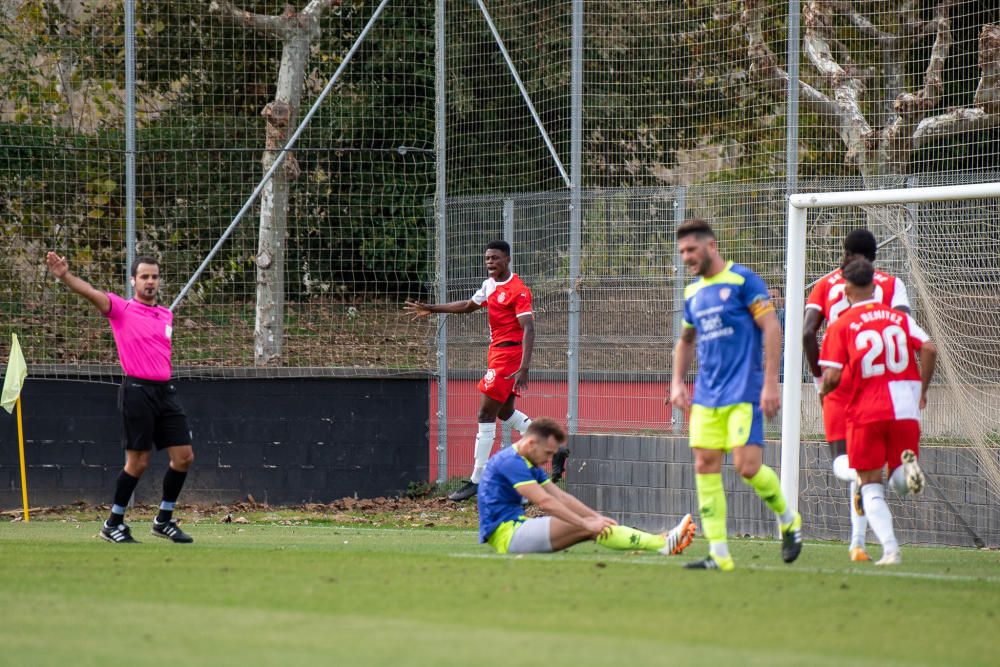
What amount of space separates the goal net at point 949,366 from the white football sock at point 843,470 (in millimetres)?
1692

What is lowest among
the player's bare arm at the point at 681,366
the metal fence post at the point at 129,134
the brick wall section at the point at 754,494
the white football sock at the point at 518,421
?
the brick wall section at the point at 754,494

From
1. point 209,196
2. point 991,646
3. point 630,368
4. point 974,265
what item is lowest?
point 991,646

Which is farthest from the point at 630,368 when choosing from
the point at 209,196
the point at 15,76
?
the point at 15,76

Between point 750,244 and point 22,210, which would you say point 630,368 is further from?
point 22,210

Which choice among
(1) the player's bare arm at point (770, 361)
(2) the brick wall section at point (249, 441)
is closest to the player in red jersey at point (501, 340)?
(2) the brick wall section at point (249, 441)

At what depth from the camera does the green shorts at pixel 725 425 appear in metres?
7.95

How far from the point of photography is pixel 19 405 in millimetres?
14250

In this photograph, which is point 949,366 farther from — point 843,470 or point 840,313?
point 843,470

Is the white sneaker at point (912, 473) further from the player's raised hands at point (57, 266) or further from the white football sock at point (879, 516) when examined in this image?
the player's raised hands at point (57, 266)

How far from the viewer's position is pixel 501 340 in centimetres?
1427

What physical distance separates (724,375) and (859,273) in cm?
142

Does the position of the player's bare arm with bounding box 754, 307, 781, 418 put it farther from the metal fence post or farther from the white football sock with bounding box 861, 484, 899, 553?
the metal fence post

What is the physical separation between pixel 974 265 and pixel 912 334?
12.1 ft

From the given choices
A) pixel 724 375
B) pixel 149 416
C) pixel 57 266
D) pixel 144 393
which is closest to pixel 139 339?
pixel 144 393
